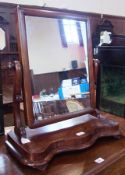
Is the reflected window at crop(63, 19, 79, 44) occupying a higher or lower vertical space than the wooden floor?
higher

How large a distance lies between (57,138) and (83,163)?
0.13 m

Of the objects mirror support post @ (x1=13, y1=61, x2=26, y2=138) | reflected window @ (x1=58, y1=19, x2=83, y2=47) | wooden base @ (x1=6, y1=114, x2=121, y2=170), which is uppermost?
reflected window @ (x1=58, y1=19, x2=83, y2=47)

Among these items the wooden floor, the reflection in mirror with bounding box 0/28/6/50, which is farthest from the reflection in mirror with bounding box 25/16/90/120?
the reflection in mirror with bounding box 0/28/6/50

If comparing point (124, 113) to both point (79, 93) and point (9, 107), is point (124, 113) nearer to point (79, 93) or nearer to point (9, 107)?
point (79, 93)

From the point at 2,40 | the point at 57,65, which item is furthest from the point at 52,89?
the point at 2,40

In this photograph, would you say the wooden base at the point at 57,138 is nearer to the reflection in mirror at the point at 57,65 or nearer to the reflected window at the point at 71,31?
the reflection in mirror at the point at 57,65

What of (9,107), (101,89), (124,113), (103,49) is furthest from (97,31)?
(9,107)

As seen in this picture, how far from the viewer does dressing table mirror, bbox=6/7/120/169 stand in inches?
31.6

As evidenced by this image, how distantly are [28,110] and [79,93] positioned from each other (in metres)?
0.28

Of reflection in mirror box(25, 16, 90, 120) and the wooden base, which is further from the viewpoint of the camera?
reflection in mirror box(25, 16, 90, 120)

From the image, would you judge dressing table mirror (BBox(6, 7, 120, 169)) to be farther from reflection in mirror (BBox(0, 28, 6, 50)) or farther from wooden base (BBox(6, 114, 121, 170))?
reflection in mirror (BBox(0, 28, 6, 50))

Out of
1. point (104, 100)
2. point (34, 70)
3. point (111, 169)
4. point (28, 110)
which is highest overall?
point (34, 70)

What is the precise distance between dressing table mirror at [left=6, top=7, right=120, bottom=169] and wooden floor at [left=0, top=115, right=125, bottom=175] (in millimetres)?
30

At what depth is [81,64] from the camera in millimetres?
1024
